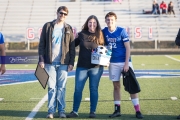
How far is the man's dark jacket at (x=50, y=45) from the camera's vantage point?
746 centimetres

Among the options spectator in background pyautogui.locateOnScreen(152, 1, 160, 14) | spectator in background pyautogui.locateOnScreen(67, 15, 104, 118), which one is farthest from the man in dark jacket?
spectator in background pyautogui.locateOnScreen(152, 1, 160, 14)

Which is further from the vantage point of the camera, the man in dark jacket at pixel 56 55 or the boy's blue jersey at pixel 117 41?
the boy's blue jersey at pixel 117 41

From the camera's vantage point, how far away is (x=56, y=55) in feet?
24.7

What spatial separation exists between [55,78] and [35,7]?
30.1m

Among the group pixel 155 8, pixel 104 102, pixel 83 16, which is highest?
pixel 155 8

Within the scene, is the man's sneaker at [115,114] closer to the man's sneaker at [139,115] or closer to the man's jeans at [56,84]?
the man's sneaker at [139,115]

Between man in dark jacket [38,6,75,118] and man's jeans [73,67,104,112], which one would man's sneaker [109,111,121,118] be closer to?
man's jeans [73,67,104,112]

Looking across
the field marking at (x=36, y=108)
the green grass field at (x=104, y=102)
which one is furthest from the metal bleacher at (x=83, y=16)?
the field marking at (x=36, y=108)

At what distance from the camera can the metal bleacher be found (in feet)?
112

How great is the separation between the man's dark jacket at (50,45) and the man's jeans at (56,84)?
10cm

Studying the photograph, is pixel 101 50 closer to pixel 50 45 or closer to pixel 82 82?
pixel 82 82

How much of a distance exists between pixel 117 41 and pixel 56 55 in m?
0.99

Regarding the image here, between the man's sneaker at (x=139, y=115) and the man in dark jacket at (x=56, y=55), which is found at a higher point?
the man in dark jacket at (x=56, y=55)

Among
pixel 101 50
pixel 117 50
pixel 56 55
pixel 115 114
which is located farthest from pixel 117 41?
pixel 115 114
